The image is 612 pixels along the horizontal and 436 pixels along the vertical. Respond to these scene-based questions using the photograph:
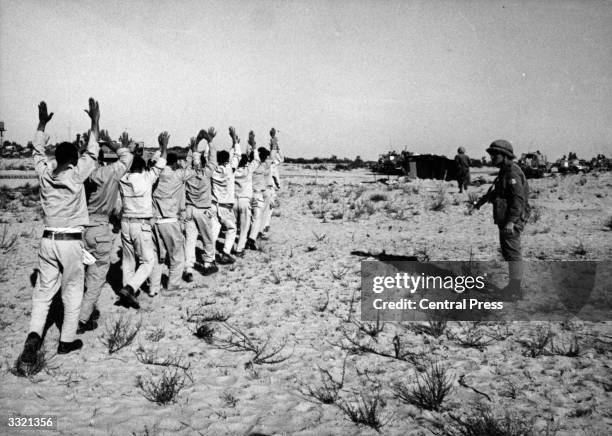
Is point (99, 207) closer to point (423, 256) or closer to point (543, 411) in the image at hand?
point (543, 411)

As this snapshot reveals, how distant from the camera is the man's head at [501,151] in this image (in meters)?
5.68

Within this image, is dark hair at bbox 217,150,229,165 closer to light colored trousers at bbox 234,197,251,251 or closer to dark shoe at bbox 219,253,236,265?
light colored trousers at bbox 234,197,251,251

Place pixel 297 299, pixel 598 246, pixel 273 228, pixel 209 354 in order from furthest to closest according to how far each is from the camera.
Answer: pixel 273 228 → pixel 598 246 → pixel 297 299 → pixel 209 354

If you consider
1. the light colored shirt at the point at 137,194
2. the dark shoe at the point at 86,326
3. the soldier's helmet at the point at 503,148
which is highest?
the soldier's helmet at the point at 503,148

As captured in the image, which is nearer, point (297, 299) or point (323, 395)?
point (323, 395)

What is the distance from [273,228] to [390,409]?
29.1 ft

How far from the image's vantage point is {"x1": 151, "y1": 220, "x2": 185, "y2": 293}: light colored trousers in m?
6.45

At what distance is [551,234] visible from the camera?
10328mm

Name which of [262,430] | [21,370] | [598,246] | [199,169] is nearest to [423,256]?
[598,246]

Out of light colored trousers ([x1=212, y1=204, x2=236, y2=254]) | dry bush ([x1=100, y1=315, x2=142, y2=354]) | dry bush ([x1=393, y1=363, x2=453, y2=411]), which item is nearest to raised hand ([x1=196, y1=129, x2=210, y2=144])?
light colored trousers ([x1=212, y1=204, x2=236, y2=254])

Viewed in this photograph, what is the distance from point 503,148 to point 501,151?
5 centimetres

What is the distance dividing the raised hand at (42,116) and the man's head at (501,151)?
5.60 metres

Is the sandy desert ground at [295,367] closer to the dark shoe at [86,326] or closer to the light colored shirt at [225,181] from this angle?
the dark shoe at [86,326]

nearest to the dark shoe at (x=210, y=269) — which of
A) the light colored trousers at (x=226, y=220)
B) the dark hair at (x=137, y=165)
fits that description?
the light colored trousers at (x=226, y=220)
